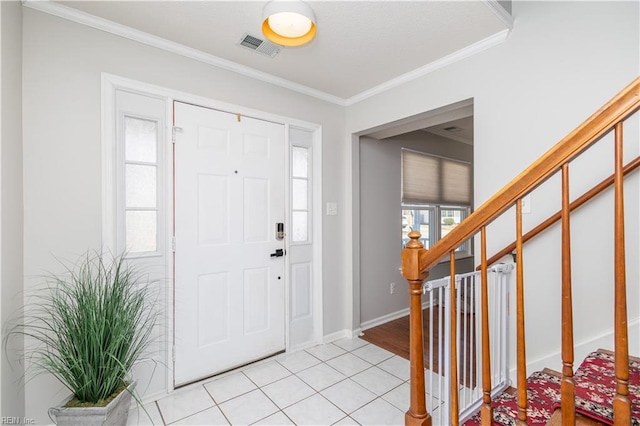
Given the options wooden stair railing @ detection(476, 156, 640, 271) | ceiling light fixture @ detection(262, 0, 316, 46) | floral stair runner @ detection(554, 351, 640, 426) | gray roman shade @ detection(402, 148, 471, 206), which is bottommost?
floral stair runner @ detection(554, 351, 640, 426)

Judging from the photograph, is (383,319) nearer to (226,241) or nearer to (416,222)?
(416,222)

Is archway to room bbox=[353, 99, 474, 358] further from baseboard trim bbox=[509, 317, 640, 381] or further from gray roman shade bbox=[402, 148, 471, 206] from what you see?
baseboard trim bbox=[509, 317, 640, 381]

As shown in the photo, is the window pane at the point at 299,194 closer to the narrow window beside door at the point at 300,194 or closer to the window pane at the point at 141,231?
the narrow window beside door at the point at 300,194

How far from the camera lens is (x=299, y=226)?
9.77 feet

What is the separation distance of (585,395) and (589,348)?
0.64 m

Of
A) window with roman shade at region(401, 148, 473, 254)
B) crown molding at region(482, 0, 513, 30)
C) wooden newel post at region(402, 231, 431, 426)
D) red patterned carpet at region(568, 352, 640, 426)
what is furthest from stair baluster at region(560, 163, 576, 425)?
window with roman shade at region(401, 148, 473, 254)

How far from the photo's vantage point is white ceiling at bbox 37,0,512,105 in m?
1.82

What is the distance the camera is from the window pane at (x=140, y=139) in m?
2.09

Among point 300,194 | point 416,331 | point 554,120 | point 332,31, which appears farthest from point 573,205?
point 300,194

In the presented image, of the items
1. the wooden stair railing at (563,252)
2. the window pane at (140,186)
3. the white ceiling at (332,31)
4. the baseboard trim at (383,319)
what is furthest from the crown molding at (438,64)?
the baseboard trim at (383,319)

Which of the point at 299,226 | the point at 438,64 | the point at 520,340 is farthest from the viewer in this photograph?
the point at 299,226

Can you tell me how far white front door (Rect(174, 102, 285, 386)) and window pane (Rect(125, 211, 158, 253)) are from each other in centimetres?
16

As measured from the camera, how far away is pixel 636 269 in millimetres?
1520

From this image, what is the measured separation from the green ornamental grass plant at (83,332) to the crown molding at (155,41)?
1.47m
